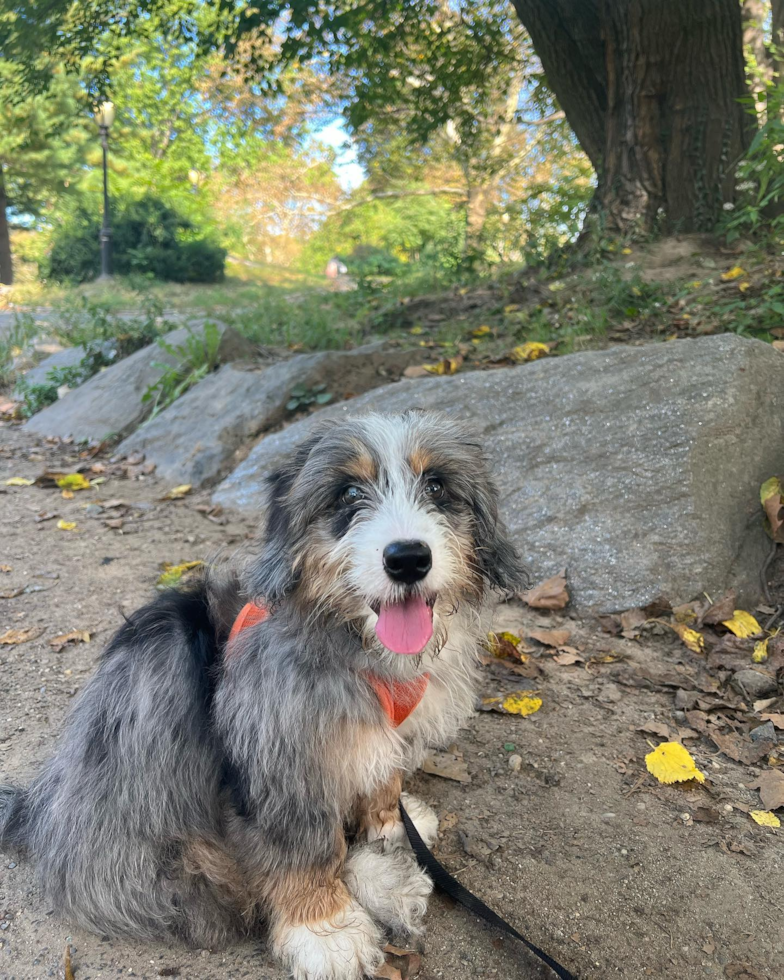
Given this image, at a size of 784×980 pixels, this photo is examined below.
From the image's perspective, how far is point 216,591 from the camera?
2.73 meters

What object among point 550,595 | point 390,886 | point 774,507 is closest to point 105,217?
point 550,595

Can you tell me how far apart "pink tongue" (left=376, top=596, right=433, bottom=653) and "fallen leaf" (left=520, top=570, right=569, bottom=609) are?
87.8 inches

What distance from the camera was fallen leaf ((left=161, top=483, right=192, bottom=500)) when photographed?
6.58 meters

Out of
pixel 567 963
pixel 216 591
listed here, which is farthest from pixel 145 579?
pixel 567 963

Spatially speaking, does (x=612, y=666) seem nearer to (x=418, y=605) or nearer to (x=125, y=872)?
(x=418, y=605)

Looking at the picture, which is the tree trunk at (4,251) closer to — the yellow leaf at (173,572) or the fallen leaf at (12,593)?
the fallen leaf at (12,593)

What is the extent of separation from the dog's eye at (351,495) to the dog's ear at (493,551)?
448 millimetres

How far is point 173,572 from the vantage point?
4.84 m

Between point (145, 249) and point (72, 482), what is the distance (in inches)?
781

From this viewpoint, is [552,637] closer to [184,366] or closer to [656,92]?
[184,366]

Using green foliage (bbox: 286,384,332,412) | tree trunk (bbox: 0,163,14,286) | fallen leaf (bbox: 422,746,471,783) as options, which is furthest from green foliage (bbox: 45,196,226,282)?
fallen leaf (bbox: 422,746,471,783)

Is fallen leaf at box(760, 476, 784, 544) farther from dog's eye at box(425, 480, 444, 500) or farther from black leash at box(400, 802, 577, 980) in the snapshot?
black leash at box(400, 802, 577, 980)

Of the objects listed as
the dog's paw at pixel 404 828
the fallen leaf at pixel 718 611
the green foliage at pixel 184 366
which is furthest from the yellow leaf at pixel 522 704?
the green foliage at pixel 184 366

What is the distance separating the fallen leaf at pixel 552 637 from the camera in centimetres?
403
